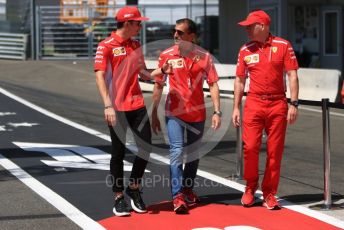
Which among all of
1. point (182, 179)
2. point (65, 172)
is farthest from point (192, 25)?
point (65, 172)

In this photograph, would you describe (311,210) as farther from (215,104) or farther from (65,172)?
(65,172)

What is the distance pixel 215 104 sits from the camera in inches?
291

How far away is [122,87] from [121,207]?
122 centimetres

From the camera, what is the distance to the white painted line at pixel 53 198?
22.6 feet

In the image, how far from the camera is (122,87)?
7.10m

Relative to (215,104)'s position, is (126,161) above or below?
below

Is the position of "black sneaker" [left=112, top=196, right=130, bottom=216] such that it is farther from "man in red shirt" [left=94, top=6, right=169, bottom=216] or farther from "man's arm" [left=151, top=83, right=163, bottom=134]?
"man's arm" [left=151, top=83, right=163, bottom=134]

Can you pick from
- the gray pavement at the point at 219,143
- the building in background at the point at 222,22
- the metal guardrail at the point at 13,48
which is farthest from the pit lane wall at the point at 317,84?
the metal guardrail at the point at 13,48

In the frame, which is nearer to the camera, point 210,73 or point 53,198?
point 210,73

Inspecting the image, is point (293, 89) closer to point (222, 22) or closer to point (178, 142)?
point (178, 142)

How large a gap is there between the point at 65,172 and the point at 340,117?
4.37 meters

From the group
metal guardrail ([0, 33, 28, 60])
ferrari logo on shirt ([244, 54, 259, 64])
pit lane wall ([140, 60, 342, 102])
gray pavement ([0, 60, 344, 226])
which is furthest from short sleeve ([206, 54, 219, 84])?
metal guardrail ([0, 33, 28, 60])

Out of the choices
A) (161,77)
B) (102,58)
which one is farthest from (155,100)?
(102,58)

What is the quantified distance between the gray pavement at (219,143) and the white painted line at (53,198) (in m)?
0.11
